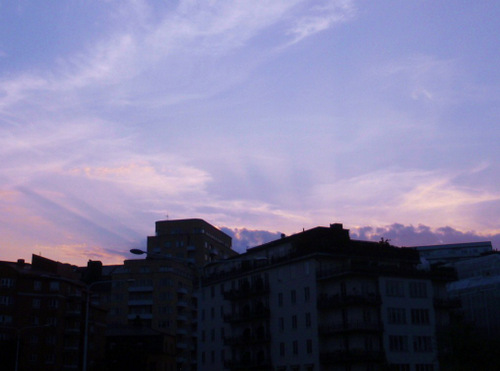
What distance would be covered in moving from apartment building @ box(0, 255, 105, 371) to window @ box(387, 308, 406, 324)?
5798 centimetres

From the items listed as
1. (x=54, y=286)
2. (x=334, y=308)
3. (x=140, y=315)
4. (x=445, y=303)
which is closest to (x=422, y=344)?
(x=445, y=303)

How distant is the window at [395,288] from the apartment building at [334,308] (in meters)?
0.14

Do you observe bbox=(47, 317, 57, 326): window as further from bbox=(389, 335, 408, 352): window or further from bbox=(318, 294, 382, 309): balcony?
bbox=(389, 335, 408, 352): window

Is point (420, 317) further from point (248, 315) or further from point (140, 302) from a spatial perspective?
point (140, 302)

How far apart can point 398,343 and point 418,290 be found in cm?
907

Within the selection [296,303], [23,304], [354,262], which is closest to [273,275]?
[296,303]

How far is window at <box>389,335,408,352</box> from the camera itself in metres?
84.2

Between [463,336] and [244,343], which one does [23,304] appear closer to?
[244,343]

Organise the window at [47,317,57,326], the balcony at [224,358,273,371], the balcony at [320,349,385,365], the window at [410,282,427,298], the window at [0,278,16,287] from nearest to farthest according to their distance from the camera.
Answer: the balcony at [320,349,385,365]
the window at [410,282,427,298]
the balcony at [224,358,273,371]
the window at [0,278,16,287]
the window at [47,317,57,326]

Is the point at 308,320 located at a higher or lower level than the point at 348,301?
lower

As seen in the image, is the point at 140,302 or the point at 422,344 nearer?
the point at 422,344

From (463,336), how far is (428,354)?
66.5 ft

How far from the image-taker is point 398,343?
84688 mm

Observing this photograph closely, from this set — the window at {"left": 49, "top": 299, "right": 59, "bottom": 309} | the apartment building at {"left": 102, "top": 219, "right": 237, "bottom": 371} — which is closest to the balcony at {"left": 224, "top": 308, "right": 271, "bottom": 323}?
the window at {"left": 49, "top": 299, "right": 59, "bottom": 309}
